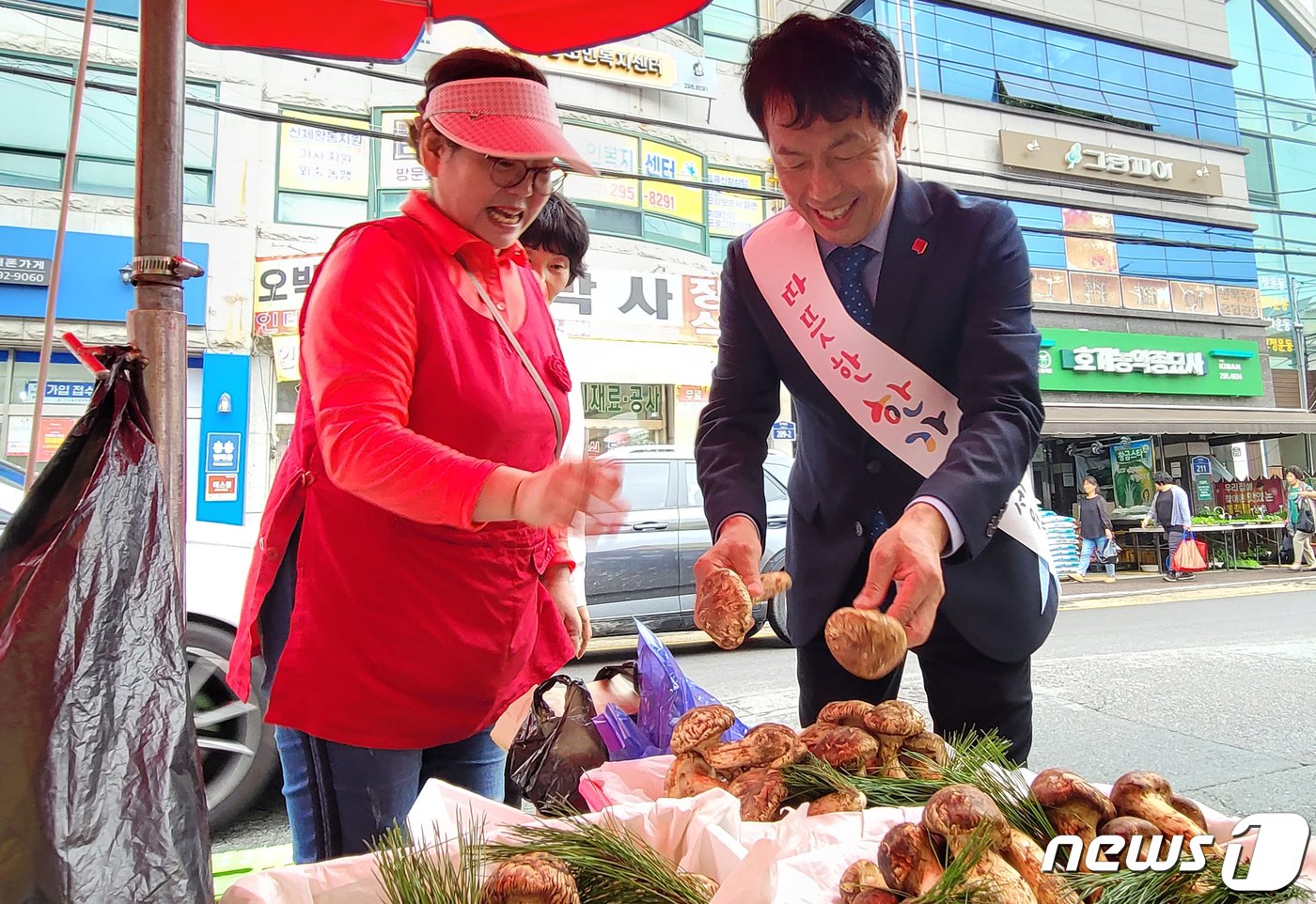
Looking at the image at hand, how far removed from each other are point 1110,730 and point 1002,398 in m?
3.67

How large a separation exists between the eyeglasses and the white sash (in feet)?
1.62

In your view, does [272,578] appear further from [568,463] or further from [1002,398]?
[1002,398]

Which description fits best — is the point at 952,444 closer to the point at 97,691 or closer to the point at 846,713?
the point at 846,713

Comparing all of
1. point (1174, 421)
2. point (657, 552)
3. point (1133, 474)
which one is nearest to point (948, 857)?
point (657, 552)

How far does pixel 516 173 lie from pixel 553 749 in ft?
3.75

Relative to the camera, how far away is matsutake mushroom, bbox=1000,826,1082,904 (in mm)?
835

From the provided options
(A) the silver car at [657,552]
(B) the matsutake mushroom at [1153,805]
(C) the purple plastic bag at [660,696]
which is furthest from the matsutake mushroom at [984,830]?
(A) the silver car at [657,552]

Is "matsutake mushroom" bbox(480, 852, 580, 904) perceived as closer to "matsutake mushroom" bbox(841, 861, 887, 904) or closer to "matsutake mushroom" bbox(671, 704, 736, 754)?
"matsutake mushroom" bbox(841, 861, 887, 904)

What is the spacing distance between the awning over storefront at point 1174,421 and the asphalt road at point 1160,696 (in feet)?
19.1

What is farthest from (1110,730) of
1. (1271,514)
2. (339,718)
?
(1271,514)

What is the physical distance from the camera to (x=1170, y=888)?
0.86 meters

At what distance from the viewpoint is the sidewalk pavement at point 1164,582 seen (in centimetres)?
1088

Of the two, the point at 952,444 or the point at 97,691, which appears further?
the point at 952,444

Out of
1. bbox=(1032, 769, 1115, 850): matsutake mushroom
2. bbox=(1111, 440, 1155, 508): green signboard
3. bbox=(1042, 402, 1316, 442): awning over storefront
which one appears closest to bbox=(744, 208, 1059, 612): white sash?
bbox=(1032, 769, 1115, 850): matsutake mushroom
